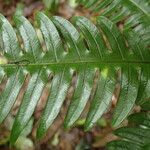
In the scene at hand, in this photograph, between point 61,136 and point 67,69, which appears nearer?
point 67,69

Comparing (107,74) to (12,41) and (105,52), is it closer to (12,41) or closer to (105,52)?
(105,52)

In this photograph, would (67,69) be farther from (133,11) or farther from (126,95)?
(133,11)

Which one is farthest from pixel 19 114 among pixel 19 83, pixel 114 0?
pixel 114 0

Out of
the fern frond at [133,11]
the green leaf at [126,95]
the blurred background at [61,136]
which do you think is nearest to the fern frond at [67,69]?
the green leaf at [126,95]

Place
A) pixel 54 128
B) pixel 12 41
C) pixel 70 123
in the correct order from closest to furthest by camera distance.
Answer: pixel 70 123, pixel 12 41, pixel 54 128

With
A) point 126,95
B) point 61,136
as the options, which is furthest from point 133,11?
point 61,136

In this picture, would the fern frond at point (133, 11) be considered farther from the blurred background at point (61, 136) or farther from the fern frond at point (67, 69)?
the blurred background at point (61, 136)

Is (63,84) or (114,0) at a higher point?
(114,0)

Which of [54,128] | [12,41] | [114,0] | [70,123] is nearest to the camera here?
[70,123]

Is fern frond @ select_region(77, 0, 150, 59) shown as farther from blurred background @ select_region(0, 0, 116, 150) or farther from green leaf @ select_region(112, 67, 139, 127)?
blurred background @ select_region(0, 0, 116, 150)
